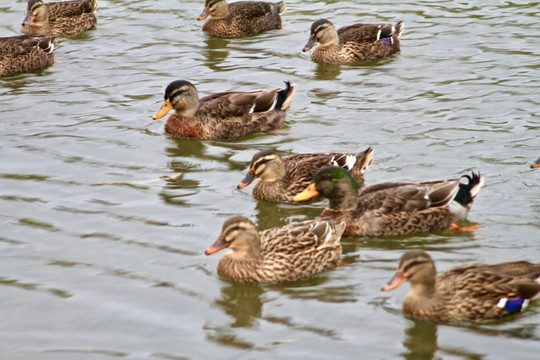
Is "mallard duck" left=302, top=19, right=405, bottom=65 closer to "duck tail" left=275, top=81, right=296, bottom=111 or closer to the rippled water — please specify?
the rippled water

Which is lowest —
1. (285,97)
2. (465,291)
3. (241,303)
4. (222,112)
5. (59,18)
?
(241,303)

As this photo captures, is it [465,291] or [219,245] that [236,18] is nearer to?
[219,245]

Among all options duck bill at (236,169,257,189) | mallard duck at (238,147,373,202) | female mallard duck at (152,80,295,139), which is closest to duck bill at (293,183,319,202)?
mallard duck at (238,147,373,202)

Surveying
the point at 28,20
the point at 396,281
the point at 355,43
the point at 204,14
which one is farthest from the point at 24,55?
the point at 396,281

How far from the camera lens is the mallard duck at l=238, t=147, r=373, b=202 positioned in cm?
1036

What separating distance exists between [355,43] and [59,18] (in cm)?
576

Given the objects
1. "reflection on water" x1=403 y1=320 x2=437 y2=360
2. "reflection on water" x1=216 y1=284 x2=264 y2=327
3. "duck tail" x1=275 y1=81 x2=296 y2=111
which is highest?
"duck tail" x1=275 y1=81 x2=296 y2=111

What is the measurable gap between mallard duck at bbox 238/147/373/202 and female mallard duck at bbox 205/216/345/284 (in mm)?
1715

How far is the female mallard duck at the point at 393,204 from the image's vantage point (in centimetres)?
941

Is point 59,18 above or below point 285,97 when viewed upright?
above

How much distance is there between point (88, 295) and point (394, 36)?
9064 mm

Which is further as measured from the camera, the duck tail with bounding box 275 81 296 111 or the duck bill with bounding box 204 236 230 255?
the duck tail with bounding box 275 81 296 111

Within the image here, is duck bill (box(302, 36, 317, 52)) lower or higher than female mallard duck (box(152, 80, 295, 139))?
higher

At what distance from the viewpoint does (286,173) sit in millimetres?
10539
